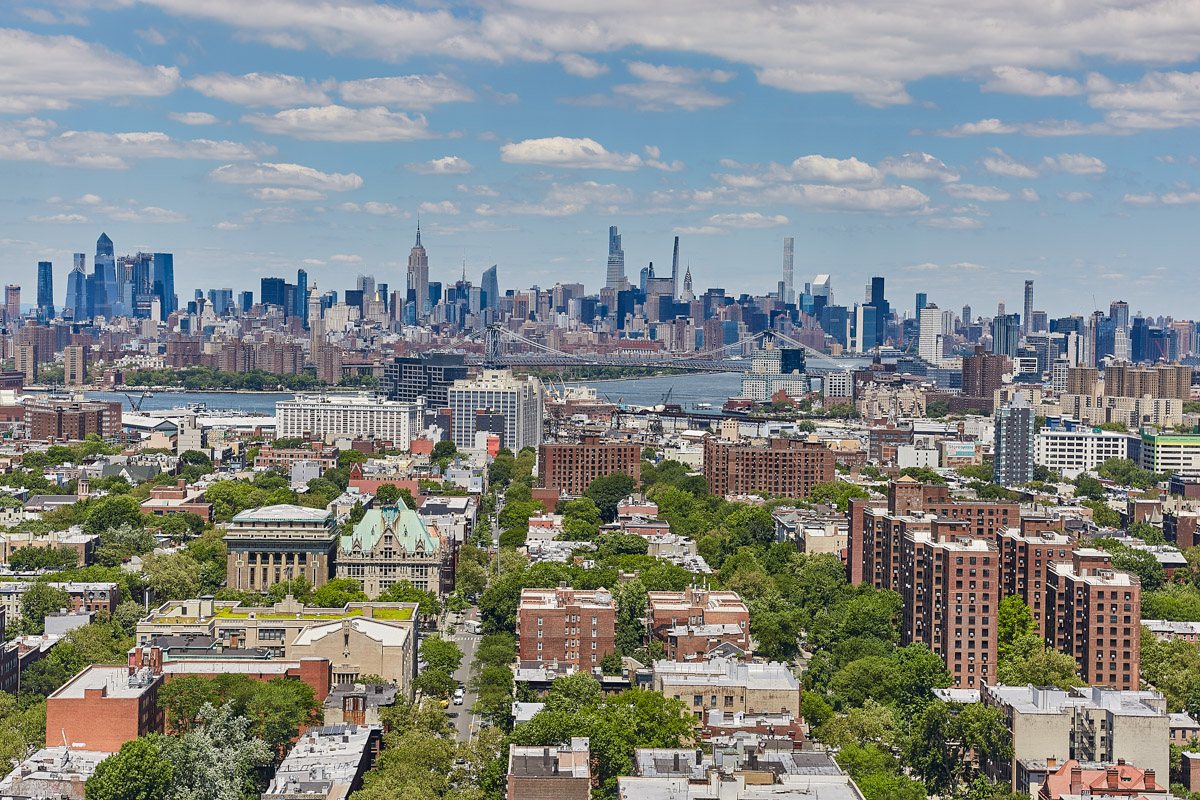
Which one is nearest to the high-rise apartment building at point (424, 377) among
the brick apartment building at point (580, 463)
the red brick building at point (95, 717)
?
the brick apartment building at point (580, 463)

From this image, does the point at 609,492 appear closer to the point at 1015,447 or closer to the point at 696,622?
the point at 1015,447

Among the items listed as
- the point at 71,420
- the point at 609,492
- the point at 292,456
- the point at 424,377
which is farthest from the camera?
the point at 424,377

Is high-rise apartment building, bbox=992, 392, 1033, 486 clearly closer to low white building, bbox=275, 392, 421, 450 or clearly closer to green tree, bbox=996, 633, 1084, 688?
low white building, bbox=275, 392, 421, 450

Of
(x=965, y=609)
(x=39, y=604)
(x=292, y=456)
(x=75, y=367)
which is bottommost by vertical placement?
(x=39, y=604)

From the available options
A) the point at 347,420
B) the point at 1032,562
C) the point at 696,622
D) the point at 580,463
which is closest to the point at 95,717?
the point at 696,622

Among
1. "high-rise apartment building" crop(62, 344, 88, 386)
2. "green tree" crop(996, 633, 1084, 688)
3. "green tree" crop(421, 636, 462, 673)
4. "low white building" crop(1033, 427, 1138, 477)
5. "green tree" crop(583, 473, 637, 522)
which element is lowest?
"green tree" crop(421, 636, 462, 673)

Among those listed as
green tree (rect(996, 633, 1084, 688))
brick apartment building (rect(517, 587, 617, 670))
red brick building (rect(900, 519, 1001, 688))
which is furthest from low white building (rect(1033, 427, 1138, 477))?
brick apartment building (rect(517, 587, 617, 670))
